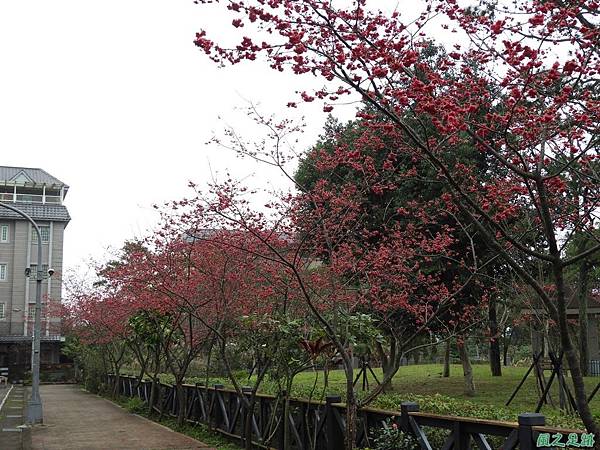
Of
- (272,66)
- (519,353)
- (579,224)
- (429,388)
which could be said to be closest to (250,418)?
(579,224)

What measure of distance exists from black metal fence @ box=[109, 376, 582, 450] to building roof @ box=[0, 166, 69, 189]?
34749 mm

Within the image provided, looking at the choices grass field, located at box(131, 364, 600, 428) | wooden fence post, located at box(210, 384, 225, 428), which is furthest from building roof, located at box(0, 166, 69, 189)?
wooden fence post, located at box(210, 384, 225, 428)

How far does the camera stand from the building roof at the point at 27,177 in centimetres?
4538

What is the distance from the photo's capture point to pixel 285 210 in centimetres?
991

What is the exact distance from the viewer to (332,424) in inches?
345

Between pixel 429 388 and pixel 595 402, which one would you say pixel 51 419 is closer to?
pixel 429 388

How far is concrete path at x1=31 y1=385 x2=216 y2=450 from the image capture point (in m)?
12.3

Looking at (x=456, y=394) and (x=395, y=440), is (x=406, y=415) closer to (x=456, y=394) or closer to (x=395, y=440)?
(x=395, y=440)

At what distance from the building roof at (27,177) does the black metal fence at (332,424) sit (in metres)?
34.7

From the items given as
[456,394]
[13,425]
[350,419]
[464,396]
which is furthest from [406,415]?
[13,425]

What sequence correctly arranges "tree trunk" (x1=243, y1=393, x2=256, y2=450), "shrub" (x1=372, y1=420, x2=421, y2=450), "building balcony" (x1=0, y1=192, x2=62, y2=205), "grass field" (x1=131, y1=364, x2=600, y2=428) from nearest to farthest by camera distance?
1. "shrub" (x1=372, y1=420, x2=421, y2=450)
2. "grass field" (x1=131, y1=364, x2=600, y2=428)
3. "tree trunk" (x1=243, y1=393, x2=256, y2=450)
4. "building balcony" (x1=0, y1=192, x2=62, y2=205)

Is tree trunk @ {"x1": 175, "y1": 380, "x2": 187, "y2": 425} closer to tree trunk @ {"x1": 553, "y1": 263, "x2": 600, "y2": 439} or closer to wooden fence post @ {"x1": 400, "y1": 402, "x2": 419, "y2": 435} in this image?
wooden fence post @ {"x1": 400, "y1": 402, "x2": 419, "y2": 435}

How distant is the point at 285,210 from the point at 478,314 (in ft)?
23.5

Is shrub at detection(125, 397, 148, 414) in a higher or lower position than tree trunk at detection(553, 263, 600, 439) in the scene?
lower
